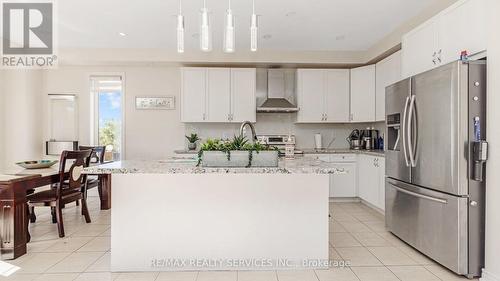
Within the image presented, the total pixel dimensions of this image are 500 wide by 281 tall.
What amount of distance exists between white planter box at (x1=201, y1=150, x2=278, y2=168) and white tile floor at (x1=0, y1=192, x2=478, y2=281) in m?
0.94

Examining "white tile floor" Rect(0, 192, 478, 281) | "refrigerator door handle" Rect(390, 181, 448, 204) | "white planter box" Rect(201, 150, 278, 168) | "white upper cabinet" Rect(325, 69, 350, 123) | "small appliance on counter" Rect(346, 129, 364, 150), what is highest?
"white upper cabinet" Rect(325, 69, 350, 123)

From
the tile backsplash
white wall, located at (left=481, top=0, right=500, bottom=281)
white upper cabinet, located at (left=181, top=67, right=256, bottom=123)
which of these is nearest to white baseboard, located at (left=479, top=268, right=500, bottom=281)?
white wall, located at (left=481, top=0, right=500, bottom=281)

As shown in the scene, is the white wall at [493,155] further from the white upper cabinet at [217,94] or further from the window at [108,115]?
the window at [108,115]

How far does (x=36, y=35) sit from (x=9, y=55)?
95cm

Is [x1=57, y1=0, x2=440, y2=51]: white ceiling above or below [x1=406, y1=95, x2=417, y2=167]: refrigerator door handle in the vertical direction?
above

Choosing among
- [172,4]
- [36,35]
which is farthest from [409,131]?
[36,35]

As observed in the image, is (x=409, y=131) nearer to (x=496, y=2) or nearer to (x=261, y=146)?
(x=496, y=2)

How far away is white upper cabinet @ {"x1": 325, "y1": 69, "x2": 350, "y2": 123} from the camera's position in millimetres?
5211

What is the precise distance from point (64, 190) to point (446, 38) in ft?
14.5

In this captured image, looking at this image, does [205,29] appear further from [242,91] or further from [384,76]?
[384,76]

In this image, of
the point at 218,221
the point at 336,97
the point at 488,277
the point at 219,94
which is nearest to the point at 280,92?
the point at 336,97

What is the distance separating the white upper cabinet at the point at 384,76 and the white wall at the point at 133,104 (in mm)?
3456

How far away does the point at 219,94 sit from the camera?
5.10 metres

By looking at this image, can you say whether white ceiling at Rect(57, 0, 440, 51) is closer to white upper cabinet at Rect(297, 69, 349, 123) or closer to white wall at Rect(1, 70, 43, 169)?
white upper cabinet at Rect(297, 69, 349, 123)
